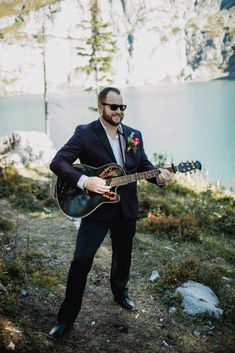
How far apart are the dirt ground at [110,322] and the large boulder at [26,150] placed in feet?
41.2

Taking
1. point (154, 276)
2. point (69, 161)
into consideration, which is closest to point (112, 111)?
point (69, 161)

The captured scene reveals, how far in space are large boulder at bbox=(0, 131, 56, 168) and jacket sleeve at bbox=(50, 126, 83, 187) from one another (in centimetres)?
1519

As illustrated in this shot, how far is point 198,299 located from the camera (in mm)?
6402

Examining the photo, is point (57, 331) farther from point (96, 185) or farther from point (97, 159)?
point (97, 159)

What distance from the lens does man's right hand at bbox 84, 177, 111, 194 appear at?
4.66 metres

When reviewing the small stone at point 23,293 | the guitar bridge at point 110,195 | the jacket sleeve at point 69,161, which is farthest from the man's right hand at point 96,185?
the small stone at point 23,293

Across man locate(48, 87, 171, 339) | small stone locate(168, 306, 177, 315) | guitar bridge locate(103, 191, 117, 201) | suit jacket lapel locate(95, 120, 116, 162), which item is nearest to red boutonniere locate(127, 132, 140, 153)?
man locate(48, 87, 171, 339)

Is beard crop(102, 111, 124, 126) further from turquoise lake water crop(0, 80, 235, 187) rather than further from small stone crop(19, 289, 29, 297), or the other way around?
turquoise lake water crop(0, 80, 235, 187)

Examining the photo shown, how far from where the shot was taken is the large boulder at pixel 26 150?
65.9 ft

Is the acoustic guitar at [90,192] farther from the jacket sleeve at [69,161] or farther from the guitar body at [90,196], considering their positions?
the jacket sleeve at [69,161]

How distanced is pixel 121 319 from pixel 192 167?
244 cm

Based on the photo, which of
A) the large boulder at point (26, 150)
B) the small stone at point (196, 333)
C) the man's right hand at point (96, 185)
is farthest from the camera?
the large boulder at point (26, 150)

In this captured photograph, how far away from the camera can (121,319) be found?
5852mm

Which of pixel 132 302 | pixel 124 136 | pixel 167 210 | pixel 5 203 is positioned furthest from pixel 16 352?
pixel 5 203
